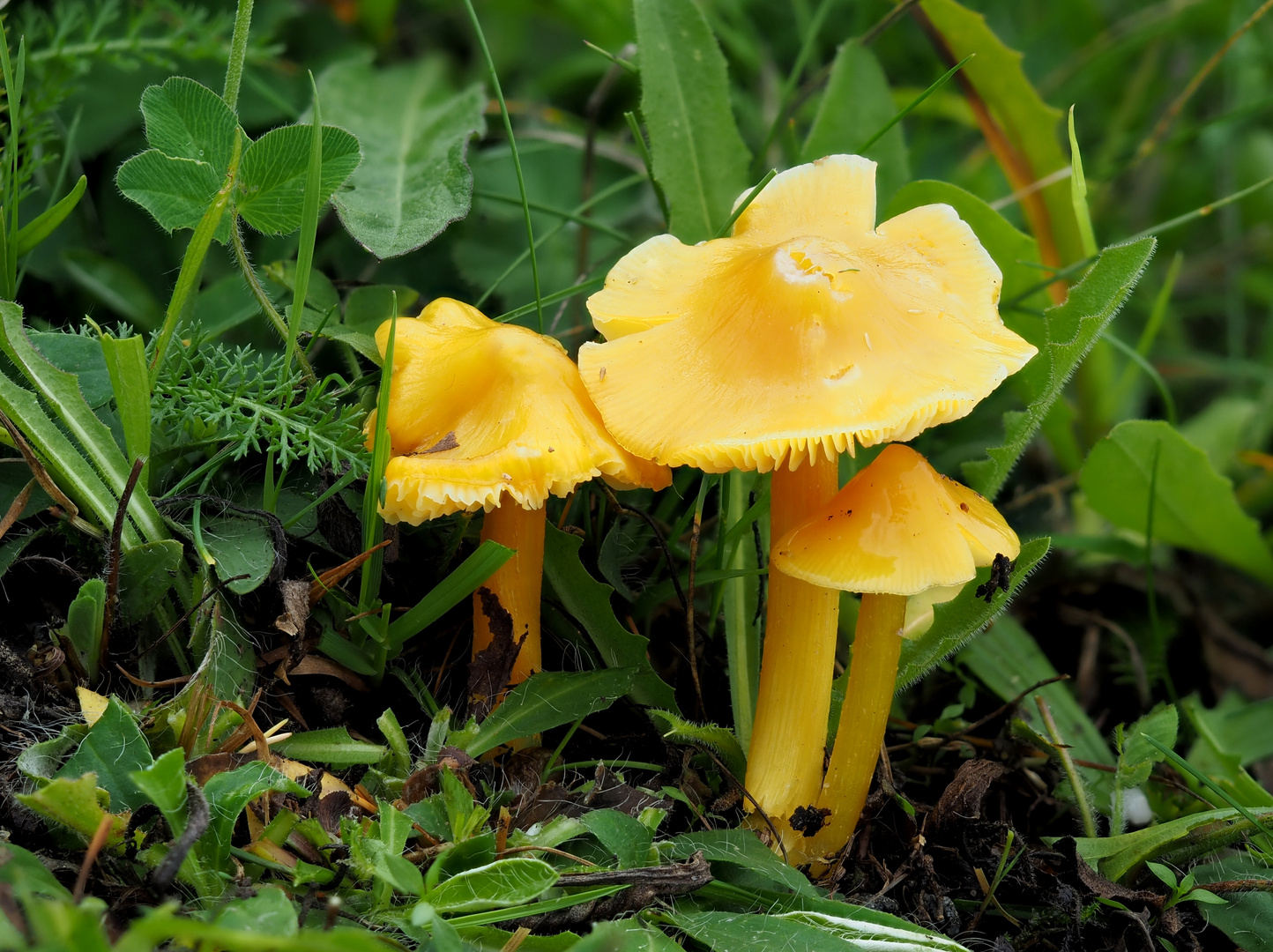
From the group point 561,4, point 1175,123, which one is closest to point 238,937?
point 561,4

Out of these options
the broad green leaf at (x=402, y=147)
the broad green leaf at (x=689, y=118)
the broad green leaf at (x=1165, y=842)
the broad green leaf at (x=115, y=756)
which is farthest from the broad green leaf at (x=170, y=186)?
the broad green leaf at (x=1165, y=842)

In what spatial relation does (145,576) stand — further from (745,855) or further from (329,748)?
(745,855)

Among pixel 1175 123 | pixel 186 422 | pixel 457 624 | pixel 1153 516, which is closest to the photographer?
pixel 186 422

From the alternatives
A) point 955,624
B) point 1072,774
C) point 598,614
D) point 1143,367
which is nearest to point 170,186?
point 598,614

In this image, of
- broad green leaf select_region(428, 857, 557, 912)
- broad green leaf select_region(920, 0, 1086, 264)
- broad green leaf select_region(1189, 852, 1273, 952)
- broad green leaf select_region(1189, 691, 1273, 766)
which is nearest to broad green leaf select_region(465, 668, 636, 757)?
broad green leaf select_region(428, 857, 557, 912)

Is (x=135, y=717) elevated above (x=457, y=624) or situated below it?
above

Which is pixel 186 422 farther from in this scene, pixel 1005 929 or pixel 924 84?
pixel 924 84

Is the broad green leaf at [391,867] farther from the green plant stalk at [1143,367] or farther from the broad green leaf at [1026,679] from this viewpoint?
the green plant stalk at [1143,367]
